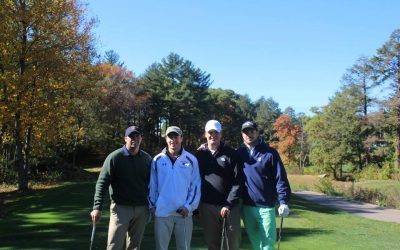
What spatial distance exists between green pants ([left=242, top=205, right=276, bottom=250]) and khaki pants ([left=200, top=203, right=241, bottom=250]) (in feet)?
0.48

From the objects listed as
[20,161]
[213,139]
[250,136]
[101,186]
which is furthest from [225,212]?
[20,161]

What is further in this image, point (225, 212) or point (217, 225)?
point (217, 225)

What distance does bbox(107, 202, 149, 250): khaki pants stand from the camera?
514cm

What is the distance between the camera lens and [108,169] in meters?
5.11

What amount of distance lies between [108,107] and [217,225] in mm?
36361

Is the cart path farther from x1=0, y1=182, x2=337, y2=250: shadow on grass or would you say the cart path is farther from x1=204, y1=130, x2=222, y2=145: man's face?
x1=204, y1=130, x2=222, y2=145: man's face

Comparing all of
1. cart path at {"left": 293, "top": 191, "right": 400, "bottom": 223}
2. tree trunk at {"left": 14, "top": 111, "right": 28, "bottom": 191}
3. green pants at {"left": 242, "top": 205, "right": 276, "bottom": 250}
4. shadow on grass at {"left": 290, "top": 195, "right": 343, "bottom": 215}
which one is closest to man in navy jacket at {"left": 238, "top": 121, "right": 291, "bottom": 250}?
green pants at {"left": 242, "top": 205, "right": 276, "bottom": 250}

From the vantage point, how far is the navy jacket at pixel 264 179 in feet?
16.8

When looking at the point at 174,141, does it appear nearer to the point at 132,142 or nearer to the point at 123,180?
the point at 132,142

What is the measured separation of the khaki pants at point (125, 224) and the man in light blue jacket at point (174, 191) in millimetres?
307

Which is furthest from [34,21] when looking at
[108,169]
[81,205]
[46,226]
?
[108,169]

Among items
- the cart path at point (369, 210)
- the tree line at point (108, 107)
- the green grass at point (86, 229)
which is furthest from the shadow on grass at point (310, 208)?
the tree line at point (108, 107)

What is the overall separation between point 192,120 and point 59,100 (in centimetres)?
3494

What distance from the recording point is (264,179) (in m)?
5.15
